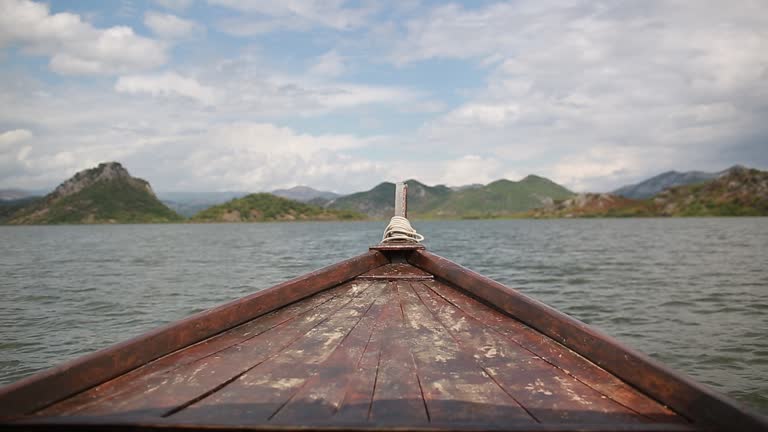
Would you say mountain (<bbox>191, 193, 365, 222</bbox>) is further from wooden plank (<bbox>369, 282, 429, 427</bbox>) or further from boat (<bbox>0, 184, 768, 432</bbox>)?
wooden plank (<bbox>369, 282, 429, 427</bbox>)

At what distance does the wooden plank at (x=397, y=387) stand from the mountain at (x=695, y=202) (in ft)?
537

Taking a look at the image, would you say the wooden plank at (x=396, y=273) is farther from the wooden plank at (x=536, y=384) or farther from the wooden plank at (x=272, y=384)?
the wooden plank at (x=536, y=384)

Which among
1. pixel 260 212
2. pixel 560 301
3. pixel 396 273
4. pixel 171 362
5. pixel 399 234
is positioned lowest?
pixel 560 301

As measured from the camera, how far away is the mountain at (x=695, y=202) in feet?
451

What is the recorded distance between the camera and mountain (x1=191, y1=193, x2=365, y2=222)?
184 metres

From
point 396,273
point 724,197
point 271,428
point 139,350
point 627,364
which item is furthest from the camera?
point 724,197

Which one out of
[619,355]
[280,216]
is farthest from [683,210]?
[619,355]

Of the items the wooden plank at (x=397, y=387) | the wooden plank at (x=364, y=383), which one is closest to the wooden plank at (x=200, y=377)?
the wooden plank at (x=364, y=383)

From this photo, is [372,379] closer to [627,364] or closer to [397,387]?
[397,387]

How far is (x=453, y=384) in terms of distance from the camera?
2711mm

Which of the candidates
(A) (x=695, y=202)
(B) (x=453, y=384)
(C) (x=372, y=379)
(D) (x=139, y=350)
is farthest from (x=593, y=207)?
(D) (x=139, y=350)

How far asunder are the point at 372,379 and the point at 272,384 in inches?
22.6

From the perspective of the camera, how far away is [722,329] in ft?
34.2

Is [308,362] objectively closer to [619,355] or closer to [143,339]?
[143,339]
